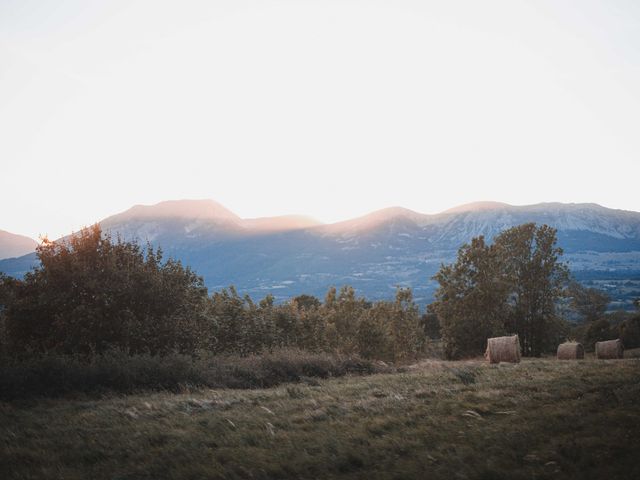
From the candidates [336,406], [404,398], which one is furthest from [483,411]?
[336,406]

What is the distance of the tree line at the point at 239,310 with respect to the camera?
21.1 meters

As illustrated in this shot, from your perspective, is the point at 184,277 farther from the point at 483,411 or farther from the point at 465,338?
the point at 465,338

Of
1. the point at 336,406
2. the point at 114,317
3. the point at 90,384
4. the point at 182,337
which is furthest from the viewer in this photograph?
the point at 182,337

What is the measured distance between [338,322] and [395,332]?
30.9 ft

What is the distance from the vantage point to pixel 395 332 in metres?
58.0

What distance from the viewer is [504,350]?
25812mm

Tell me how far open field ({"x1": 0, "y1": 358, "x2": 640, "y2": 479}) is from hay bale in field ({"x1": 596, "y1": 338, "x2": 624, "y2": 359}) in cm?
1573

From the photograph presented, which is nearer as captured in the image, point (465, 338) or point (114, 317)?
point (114, 317)

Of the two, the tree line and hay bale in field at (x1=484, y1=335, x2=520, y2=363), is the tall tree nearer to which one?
the tree line

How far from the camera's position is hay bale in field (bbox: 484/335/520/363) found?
25.2m

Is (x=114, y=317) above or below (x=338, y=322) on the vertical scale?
above

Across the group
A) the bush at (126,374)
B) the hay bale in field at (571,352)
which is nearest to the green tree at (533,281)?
the hay bale in field at (571,352)

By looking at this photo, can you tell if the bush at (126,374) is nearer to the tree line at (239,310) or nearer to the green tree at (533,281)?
the tree line at (239,310)

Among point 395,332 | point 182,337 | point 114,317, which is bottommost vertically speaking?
point 395,332
